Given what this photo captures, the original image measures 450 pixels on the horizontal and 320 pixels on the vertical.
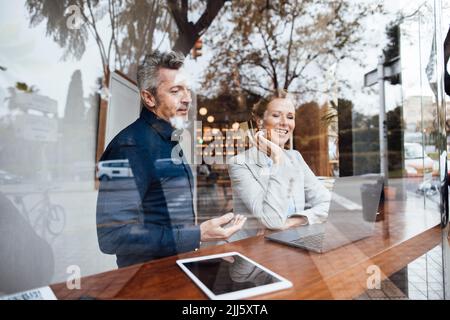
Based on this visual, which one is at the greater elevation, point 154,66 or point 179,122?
point 154,66

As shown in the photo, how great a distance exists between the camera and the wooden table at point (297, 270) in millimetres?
784

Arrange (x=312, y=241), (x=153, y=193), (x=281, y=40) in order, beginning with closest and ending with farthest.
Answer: (x=312, y=241) → (x=153, y=193) → (x=281, y=40)

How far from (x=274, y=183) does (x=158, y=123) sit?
0.74m

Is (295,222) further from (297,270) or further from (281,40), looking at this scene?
(281,40)

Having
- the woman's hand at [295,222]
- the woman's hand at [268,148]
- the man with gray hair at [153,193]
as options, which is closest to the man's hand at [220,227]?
the man with gray hair at [153,193]

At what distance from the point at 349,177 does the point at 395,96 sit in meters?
1.13

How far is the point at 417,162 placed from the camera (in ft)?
5.94

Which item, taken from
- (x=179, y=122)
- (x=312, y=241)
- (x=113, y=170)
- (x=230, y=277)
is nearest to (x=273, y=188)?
(x=312, y=241)

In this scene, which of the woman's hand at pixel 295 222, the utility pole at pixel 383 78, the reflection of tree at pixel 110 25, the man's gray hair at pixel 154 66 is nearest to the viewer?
the woman's hand at pixel 295 222

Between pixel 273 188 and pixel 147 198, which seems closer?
pixel 147 198

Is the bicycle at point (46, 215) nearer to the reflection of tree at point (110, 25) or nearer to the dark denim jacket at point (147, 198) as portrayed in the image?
the dark denim jacket at point (147, 198)

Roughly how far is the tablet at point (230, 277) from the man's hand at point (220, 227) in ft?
1.57

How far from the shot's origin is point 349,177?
5.43ft

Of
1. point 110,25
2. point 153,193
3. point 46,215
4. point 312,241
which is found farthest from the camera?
point 110,25
